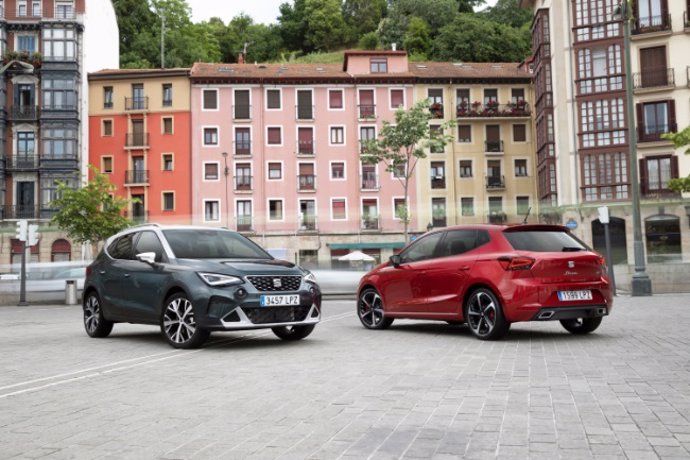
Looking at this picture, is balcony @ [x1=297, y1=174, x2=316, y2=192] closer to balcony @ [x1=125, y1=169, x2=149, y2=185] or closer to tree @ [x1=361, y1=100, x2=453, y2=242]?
balcony @ [x1=125, y1=169, x2=149, y2=185]

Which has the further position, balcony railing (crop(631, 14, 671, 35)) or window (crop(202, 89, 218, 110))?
window (crop(202, 89, 218, 110))

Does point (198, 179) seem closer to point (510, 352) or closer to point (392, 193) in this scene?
point (392, 193)

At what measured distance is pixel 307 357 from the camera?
28.5ft

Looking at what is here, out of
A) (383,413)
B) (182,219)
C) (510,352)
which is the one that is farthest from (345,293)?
(182,219)

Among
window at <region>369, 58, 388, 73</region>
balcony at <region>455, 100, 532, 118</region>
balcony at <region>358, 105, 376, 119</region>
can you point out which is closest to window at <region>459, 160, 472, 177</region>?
balcony at <region>455, 100, 532, 118</region>

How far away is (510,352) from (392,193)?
167ft

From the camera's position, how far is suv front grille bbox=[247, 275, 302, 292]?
31.3ft

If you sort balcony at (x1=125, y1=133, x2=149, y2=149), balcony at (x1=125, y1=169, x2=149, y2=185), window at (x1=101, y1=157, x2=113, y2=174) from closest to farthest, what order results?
balcony at (x1=125, y1=169, x2=149, y2=185) < balcony at (x1=125, y1=133, x2=149, y2=149) < window at (x1=101, y1=157, x2=113, y2=174)

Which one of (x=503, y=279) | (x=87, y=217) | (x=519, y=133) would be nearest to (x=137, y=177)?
(x=87, y=217)

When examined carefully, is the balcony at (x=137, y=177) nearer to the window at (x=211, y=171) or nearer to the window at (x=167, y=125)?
the window at (x=167, y=125)

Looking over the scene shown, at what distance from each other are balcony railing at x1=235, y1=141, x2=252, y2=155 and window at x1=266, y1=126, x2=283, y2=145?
1.58 metres

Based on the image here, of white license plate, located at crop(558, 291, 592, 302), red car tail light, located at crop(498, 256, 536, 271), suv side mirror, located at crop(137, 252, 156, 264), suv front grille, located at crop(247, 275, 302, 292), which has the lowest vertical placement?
white license plate, located at crop(558, 291, 592, 302)

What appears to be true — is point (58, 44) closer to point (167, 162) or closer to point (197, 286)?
point (167, 162)

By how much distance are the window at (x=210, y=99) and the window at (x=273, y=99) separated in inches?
156
